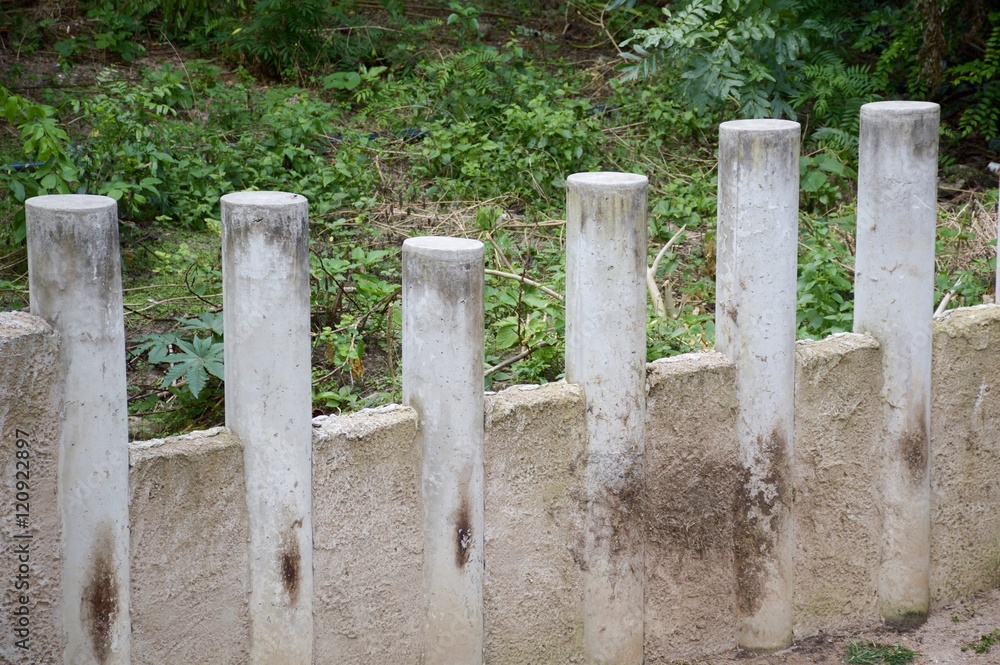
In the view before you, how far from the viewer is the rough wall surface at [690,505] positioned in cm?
388

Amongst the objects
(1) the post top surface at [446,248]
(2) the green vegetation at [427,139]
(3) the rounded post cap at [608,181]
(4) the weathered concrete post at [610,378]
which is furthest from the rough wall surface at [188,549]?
(3) the rounded post cap at [608,181]

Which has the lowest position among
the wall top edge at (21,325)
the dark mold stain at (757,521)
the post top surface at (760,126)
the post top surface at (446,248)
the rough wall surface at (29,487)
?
the dark mold stain at (757,521)

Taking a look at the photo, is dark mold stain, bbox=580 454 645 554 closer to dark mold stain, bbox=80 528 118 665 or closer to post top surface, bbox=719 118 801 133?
post top surface, bbox=719 118 801 133

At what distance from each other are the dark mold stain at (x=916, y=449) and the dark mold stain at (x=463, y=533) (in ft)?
5.00

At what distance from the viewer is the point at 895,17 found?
729cm

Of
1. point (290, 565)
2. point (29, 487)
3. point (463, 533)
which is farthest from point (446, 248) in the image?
point (29, 487)

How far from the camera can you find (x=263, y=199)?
10.6 ft

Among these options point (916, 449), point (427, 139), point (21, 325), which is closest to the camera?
point (21, 325)

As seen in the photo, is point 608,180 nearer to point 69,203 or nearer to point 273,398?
point 273,398

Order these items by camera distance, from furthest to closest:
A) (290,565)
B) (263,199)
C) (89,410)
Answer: (290,565) < (263,199) < (89,410)

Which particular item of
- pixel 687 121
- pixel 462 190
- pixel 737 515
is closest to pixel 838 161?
pixel 687 121

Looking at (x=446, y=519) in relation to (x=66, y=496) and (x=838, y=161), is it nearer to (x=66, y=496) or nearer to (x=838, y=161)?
(x=66, y=496)

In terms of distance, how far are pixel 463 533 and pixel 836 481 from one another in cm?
130

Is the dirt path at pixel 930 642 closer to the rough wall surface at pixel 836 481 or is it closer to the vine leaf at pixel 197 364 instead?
the rough wall surface at pixel 836 481
